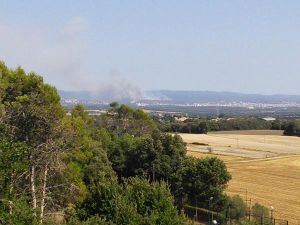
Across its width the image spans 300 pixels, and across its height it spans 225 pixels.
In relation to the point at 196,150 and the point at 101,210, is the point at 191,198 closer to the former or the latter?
the point at 101,210

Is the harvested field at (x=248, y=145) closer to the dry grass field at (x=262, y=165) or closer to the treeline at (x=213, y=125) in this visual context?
the dry grass field at (x=262, y=165)

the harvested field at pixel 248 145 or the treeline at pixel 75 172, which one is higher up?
the treeline at pixel 75 172

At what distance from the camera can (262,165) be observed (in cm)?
7250

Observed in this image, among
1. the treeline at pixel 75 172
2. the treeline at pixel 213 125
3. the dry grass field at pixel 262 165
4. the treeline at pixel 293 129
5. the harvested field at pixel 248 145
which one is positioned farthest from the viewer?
the treeline at pixel 213 125

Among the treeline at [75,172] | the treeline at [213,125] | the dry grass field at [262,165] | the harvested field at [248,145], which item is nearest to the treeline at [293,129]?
the dry grass field at [262,165]

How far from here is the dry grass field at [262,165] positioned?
1786 inches

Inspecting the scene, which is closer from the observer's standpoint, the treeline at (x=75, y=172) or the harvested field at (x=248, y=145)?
the treeline at (x=75, y=172)

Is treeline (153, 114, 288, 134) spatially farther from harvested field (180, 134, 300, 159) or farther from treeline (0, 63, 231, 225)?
treeline (0, 63, 231, 225)

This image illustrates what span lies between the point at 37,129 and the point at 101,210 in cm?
515

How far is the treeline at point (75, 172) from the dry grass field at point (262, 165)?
277 inches

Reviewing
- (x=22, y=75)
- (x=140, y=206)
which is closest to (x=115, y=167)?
(x=22, y=75)

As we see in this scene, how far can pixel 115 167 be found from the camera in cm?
4956

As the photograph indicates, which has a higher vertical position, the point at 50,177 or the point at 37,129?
the point at 37,129

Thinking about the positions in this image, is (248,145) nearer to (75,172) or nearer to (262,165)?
(262,165)
